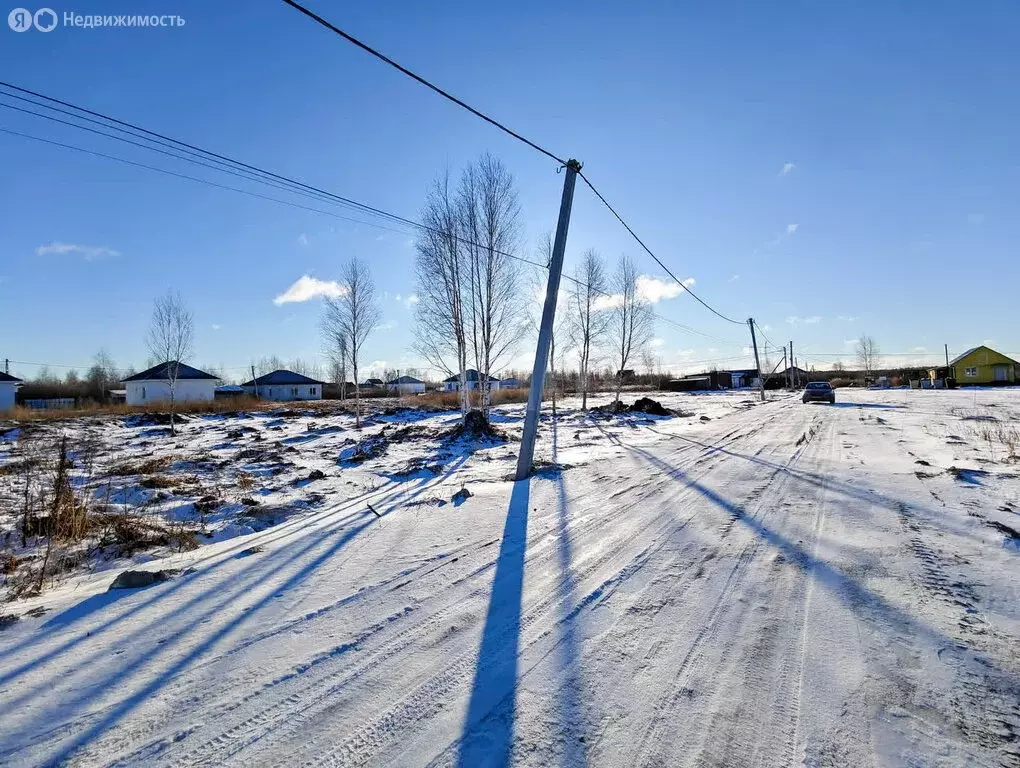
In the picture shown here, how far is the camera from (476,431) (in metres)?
14.0

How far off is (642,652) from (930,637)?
1.62m

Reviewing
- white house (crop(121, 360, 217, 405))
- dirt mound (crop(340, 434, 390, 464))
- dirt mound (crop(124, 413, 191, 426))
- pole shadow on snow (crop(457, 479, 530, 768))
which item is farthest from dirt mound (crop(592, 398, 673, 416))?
white house (crop(121, 360, 217, 405))

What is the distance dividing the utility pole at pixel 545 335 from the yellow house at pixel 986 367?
6832cm

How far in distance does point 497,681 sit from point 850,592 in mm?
2527

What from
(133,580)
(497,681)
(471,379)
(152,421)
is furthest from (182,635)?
(471,379)

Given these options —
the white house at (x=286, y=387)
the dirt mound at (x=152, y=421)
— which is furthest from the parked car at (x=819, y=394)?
the white house at (x=286, y=387)

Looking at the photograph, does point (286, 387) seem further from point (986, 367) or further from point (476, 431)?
point (986, 367)

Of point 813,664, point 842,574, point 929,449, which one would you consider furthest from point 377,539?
point 929,449

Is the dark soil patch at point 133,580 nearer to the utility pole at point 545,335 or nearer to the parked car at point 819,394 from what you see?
the utility pole at point 545,335

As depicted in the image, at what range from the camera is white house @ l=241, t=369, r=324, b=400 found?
201 feet

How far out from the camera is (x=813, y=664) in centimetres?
240

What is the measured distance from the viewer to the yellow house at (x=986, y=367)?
173 ft

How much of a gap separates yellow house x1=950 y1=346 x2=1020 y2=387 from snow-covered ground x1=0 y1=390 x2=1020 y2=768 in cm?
6742

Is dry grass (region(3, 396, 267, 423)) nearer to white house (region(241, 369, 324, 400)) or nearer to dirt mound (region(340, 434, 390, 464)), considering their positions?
dirt mound (region(340, 434, 390, 464))
